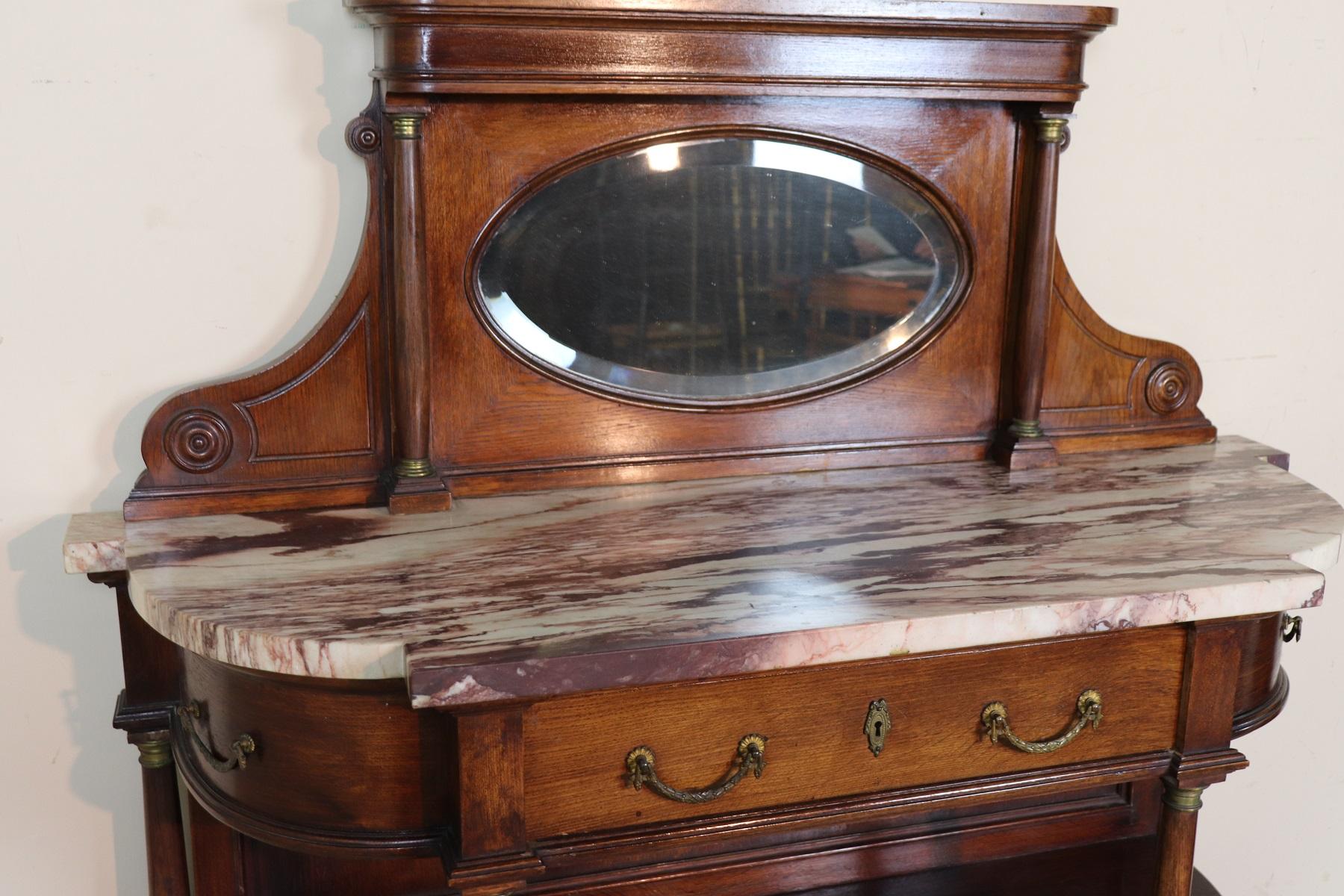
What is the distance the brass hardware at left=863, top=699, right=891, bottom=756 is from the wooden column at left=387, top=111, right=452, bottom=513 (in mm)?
687

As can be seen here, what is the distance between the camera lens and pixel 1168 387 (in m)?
2.24

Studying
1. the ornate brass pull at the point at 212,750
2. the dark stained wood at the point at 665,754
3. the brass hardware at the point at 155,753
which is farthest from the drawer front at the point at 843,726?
the brass hardware at the point at 155,753

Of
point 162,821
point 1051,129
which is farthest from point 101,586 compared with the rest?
point 1051,129

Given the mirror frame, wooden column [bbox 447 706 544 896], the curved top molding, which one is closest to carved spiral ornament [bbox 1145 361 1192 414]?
the mirror frame

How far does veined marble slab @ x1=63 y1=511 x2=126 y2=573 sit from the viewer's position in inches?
67.9

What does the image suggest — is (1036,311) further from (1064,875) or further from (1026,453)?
(1064,875)

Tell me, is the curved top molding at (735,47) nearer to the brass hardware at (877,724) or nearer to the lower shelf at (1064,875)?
the brass hardware at (877,724)

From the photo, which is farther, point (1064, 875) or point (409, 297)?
point (1064, 875)

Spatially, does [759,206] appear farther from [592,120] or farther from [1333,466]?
[1333,466]

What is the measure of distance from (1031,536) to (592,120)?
87 cm

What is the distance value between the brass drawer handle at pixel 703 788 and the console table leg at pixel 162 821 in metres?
0.82

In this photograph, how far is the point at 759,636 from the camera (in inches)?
56.6

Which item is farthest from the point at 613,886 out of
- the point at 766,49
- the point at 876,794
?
the point at 766,49

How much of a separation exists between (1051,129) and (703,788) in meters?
1.17
